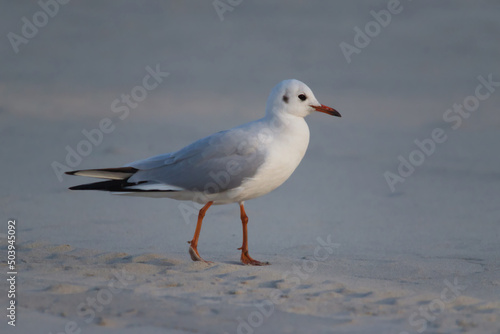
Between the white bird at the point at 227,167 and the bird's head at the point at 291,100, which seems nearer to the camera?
the white bird at the point at 227,167

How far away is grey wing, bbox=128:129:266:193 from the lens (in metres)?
6.20

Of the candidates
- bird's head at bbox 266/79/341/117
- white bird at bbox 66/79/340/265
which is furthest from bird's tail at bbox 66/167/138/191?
bird's head at bbox 266/79/341/117

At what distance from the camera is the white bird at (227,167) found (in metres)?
6.22

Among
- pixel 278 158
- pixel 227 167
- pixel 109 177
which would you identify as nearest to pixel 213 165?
pixel 227 167

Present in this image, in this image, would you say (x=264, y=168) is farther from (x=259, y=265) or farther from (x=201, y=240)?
(x=201, y=240)

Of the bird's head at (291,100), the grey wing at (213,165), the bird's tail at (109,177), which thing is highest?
the bird's head at (291,100)

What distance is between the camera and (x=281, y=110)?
21.4 feet

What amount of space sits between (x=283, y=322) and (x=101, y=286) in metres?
1.33

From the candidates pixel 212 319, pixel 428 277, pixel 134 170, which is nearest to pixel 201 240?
pixel 134 170

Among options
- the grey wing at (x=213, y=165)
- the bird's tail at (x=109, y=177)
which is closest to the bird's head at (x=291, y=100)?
the grey wing at (x=213, y=165)

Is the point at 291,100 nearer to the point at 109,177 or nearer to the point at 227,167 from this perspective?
the point at 227,167

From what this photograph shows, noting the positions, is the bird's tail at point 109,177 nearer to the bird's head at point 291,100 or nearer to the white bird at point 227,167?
the white bird at point 227,167

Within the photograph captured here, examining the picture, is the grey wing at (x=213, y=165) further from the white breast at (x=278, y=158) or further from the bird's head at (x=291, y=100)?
the bird's head at (x=291, y=100)

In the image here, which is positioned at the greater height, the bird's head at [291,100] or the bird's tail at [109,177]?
the bird's head at [291,100]
